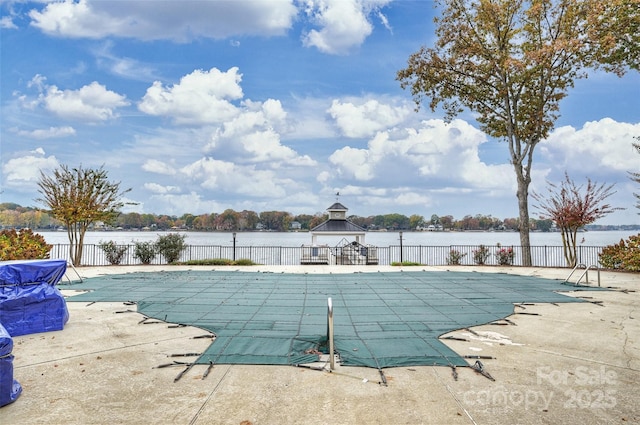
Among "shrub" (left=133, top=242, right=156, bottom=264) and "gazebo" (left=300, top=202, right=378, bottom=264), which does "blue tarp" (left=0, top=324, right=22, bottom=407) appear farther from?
"gazebo" (left=300, top=202, right=378, bottom=264)

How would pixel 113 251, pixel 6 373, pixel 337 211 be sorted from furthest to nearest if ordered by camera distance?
1. pixel 337 211
2. pixel 113 251
3. pixel 6 373

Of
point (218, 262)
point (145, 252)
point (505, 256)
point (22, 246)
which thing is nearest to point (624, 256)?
point (505, 256)

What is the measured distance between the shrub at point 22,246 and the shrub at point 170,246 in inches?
153

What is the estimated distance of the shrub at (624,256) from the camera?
13742 mm

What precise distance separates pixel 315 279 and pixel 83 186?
10.8m

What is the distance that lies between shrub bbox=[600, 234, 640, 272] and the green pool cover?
4561 millimetres

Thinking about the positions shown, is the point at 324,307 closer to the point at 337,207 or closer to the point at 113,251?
the point at 113,251

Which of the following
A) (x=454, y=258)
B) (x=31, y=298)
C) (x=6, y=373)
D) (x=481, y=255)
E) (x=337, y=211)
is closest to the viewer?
(x=6, y=373)

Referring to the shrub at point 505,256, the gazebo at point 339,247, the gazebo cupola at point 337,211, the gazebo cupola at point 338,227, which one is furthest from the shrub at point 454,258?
the gazebo cupola at point 337,211

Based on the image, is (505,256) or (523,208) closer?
(505,256)

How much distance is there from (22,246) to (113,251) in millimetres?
3037

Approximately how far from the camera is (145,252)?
16.2 meters

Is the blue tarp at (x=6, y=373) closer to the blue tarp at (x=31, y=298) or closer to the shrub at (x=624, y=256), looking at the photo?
the blue tarp at (x=31, y=298)

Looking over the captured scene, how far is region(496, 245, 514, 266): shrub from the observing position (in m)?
16.9
